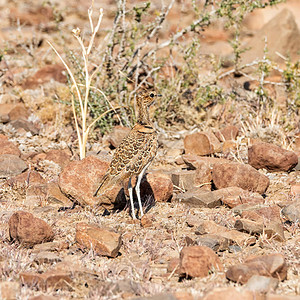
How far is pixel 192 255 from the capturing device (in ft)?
13.1

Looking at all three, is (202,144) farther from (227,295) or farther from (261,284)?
(227,295)

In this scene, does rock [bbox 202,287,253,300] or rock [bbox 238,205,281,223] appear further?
rock [bbox 238,205,281,223]

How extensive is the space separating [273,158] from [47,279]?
410cm

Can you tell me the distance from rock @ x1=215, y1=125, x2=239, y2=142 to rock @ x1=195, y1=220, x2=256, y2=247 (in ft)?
10.8

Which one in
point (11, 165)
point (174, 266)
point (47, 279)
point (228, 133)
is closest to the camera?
point (47, 279)

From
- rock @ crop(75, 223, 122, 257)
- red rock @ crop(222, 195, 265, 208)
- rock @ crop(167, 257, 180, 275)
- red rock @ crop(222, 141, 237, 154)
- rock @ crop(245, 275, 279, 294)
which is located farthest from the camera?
red rock @ crop(222, 141, 237, 154)

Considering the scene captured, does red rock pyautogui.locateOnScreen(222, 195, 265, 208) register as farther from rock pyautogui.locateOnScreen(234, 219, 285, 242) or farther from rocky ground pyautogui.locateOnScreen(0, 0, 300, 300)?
rock pyautogui.locateOnScreen(234, 219, 285, 242)

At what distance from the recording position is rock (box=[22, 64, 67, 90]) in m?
10.8

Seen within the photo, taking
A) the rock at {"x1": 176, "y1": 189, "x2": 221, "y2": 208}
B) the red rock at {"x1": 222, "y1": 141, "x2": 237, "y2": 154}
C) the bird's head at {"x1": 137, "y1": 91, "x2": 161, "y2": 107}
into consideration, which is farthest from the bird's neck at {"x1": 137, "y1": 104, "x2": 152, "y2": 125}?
the red rock at {"x1": 222, "y1": 141, "x2": 237, "y2": 154}

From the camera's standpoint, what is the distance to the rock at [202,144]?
7.66m

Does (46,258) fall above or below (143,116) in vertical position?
below

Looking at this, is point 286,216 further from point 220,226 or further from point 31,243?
point 31,243

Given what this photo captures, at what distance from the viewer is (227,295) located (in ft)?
10.7

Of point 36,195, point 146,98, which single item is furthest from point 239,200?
point 36,195
